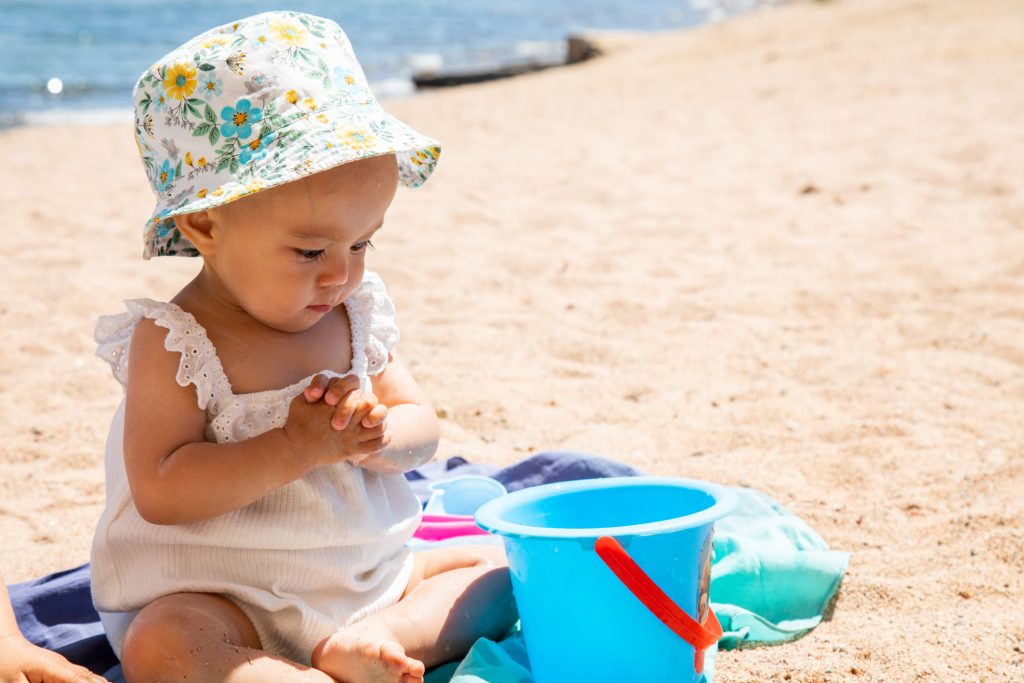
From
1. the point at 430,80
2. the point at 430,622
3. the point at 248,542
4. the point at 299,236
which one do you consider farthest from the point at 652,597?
the point at 430,80

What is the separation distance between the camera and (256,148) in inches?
75.3

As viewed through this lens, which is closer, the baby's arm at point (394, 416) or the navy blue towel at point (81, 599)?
the baby's arm at point (394, 416)

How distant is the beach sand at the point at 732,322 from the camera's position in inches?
104

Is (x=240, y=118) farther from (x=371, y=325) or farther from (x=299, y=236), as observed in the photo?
(x=371, y=325)

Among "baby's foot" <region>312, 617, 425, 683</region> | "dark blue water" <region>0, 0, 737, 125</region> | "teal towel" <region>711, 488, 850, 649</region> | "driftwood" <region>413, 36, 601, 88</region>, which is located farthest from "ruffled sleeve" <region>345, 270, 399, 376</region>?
"driftwood" <region>413, 36, 601, 88</region>

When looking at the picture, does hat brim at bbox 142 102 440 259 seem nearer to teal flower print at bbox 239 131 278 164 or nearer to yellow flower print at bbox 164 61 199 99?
teal flower print at bbox 239 131 278 164

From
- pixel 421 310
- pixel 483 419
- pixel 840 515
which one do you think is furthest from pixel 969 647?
pixel 421 310

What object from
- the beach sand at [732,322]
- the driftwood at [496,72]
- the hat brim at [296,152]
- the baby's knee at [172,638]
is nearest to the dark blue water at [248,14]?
the driftwood at [496,72]

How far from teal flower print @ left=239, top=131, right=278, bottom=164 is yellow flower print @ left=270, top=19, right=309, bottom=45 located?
0.18 m

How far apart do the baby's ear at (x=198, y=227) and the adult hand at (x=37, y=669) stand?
75 cm

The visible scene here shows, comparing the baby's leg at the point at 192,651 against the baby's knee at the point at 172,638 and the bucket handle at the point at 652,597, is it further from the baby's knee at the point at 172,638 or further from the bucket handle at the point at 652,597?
the bucket handle at the point at 652,597

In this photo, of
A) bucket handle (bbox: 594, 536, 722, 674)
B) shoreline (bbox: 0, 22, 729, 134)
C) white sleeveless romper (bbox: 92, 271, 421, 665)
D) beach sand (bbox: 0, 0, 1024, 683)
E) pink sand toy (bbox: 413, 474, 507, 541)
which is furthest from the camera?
shoreline (bbox: 0, 22, 729, 134)

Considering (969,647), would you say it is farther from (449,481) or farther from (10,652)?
(10,652)

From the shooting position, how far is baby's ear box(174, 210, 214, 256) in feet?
6.51
